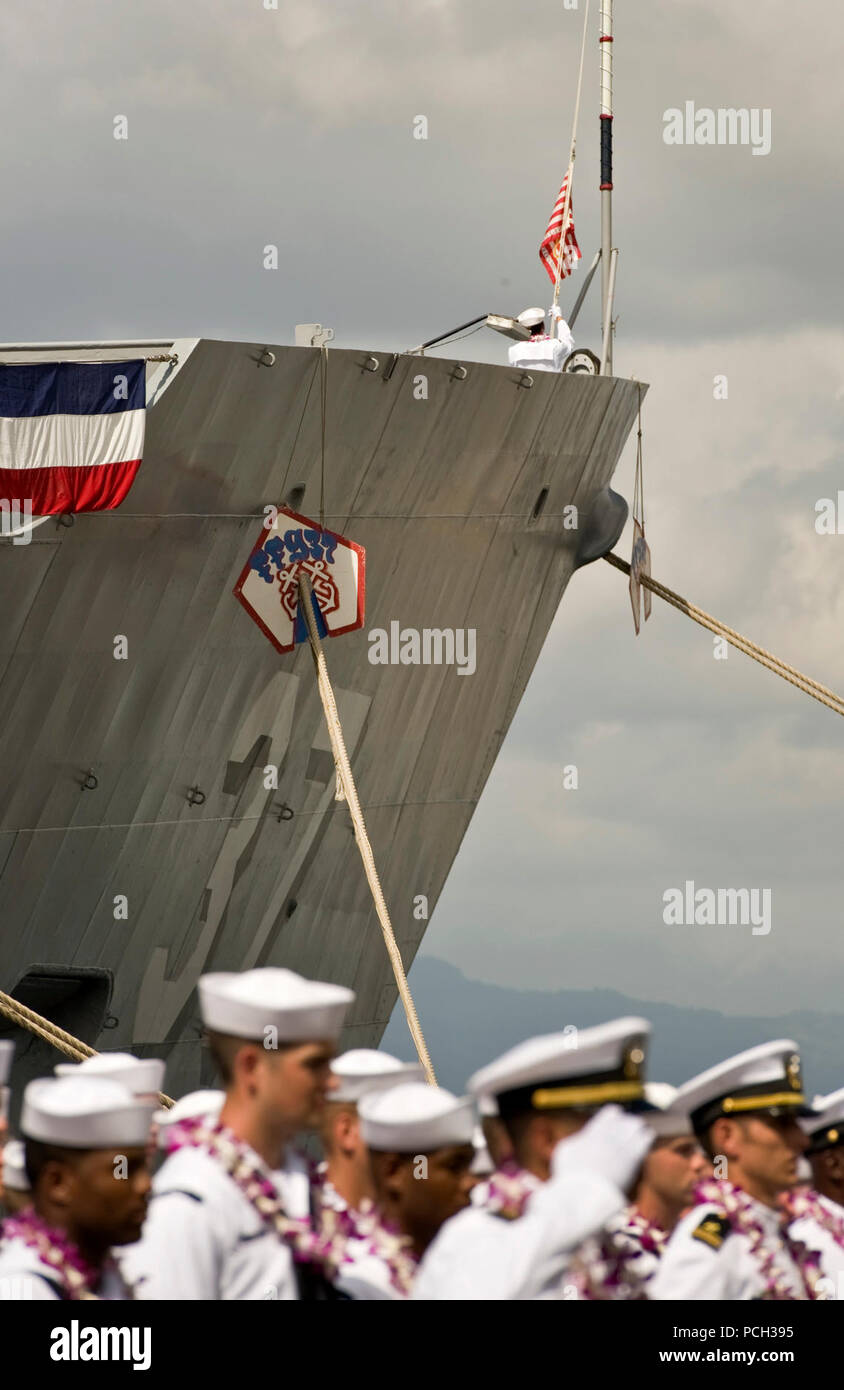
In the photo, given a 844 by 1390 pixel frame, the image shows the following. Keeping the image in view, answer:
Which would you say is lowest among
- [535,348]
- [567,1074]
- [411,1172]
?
[411,1172]

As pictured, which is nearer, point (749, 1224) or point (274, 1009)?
point (274, 1009)

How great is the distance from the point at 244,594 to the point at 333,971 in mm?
3148

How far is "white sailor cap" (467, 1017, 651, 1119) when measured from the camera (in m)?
4.20

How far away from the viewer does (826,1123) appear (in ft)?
19.1

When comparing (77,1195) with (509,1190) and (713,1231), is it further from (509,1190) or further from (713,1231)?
(713,1231)

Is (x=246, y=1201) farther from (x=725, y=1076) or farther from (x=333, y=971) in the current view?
(x=333, y=971)

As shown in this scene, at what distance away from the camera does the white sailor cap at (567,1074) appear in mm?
4203

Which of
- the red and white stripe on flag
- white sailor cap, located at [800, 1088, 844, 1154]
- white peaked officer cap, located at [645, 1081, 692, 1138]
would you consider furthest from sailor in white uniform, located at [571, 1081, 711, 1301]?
the red and white stripe on flag

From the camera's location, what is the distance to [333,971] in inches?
543

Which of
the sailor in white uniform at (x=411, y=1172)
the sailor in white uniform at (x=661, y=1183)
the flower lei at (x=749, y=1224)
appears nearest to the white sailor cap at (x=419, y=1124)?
the sailor in white uniform at (x=411, y=1172)

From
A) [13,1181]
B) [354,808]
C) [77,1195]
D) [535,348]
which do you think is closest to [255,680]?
[354,808]

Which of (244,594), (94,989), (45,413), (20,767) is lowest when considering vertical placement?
(94,989)

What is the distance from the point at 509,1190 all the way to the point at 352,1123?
1.19 meters

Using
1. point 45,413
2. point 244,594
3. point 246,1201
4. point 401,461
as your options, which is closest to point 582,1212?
point 246,1201
